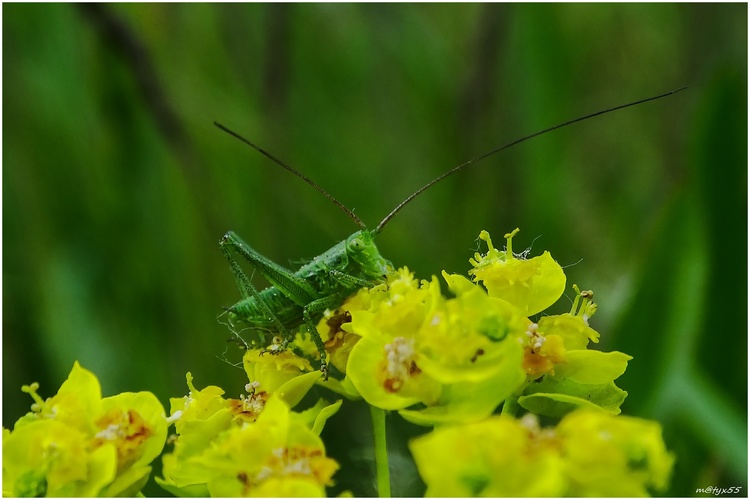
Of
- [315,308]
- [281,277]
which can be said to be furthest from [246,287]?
[315,308]

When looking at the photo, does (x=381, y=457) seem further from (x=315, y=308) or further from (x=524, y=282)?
(x=315, y=308)

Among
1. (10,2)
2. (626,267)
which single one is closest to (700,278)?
(626,267)

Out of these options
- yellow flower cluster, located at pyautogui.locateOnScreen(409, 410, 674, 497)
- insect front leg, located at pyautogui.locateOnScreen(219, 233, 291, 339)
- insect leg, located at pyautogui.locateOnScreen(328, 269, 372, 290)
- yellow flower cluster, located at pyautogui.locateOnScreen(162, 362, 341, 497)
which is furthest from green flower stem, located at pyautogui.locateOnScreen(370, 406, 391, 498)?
insect leg, located at pyautogui.locateOnScreen(328, 269, 372, 290)

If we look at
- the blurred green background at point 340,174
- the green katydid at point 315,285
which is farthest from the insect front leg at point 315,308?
the blurred green background at point 340,174

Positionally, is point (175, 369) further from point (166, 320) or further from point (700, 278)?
point (700, 278)

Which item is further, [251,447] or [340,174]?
[340,174]

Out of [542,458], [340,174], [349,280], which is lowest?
[542,458]
